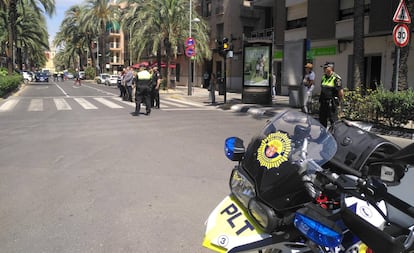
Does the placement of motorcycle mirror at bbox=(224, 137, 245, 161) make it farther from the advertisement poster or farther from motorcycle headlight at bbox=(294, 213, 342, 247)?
the advertisement poster

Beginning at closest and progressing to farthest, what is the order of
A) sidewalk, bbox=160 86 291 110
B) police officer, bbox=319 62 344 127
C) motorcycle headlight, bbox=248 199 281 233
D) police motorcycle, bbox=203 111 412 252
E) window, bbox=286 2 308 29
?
police motorcycle, bbox=203 111 412 252 < motorcycle headlight, bbox=248 199 281 233 < police officer, bbox=319 62 344 127 < sidewalk, bbox=160 86 291 110 < window, bbox=286 2 308 29

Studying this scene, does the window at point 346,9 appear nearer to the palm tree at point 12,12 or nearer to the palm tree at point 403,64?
the palm tree at point 403,64

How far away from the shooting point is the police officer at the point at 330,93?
10469 millimetres

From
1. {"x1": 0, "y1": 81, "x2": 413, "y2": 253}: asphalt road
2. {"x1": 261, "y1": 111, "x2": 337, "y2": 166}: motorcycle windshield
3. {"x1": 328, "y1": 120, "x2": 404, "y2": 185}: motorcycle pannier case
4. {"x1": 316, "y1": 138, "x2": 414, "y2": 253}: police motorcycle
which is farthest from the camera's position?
{"x1": 0, "y1": 81, "x2": 413, "y2": 253}: asphalt road

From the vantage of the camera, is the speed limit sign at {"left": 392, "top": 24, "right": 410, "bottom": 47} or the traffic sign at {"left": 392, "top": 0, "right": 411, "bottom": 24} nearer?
the traffic sign at {"left": 392, "top": 0, "right": 411, "bottom": 24}

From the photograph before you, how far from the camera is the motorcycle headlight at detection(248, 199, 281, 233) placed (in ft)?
7.30

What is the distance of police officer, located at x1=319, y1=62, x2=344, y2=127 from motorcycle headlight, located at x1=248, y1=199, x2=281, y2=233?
8490 mm

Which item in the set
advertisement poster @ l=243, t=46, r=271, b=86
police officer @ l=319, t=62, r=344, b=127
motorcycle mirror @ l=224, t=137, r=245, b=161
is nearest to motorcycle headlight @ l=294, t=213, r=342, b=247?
motorcycle mirror @ l=224, t=137, r=245, b=161

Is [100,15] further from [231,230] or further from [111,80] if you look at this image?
[231,230]

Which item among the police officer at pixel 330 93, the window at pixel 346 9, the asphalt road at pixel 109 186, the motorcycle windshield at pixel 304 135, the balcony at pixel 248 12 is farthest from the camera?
the balcony at pixel 248 12

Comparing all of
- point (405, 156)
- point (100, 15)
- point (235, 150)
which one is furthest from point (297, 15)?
point (100, 15)

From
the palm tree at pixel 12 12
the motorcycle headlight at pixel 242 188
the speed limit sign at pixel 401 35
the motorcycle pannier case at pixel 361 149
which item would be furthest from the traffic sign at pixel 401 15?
the palm tree at pixel 12 12

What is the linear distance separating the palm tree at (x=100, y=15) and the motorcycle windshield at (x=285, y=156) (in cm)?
5543

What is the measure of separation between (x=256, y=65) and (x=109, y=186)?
15.0 metres
